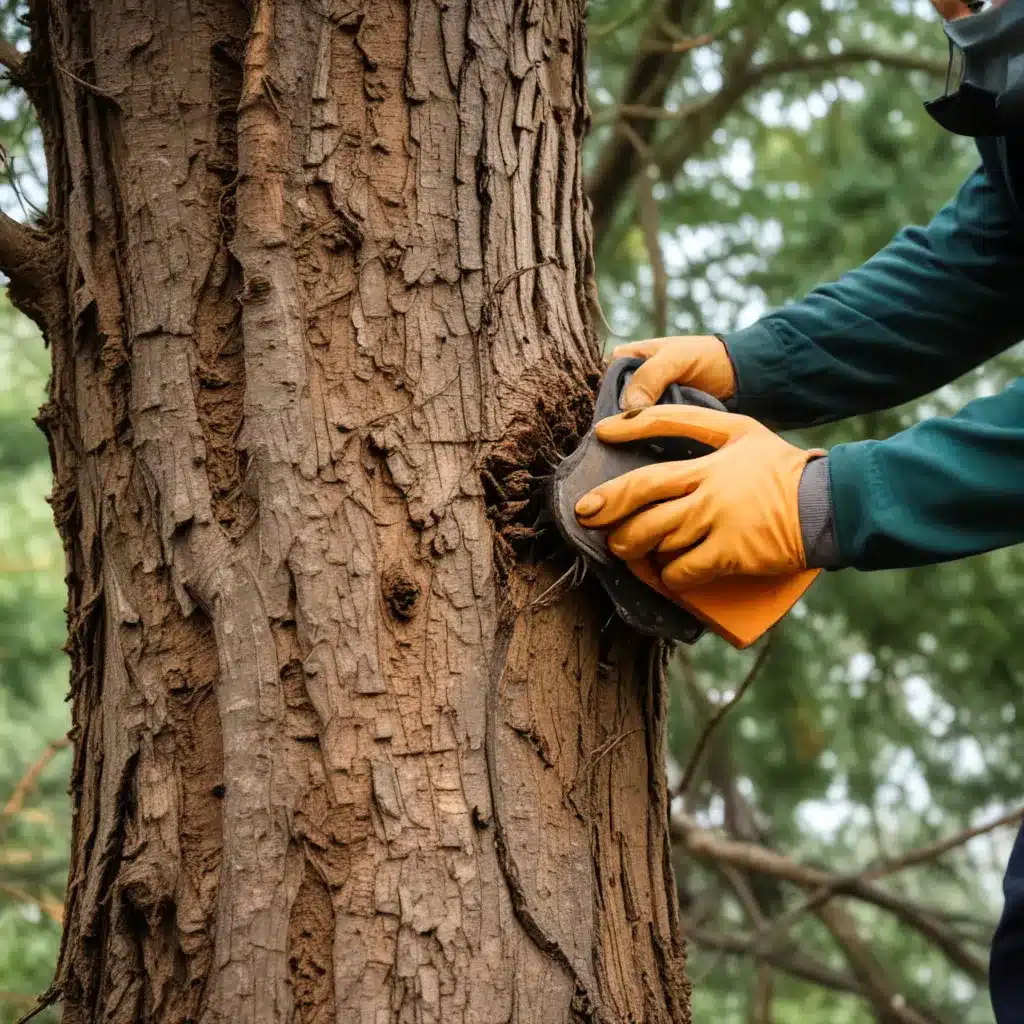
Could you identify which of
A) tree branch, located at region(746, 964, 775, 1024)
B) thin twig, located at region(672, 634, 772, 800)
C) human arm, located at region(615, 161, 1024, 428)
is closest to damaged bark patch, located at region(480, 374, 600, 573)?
human arm, located at region(615, 161, 1024, 428)

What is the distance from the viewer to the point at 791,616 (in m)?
4.40

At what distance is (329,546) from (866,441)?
775 millimetres

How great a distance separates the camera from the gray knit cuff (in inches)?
60.4

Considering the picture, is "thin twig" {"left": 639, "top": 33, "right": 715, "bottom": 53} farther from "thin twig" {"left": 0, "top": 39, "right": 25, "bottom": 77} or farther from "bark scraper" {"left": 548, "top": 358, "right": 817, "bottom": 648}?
"thin twig" {"left": 0, "top": 39, "right": 25, "bottom": 77}

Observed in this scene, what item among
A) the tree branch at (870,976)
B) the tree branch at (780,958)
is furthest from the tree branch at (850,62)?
the tree branch at (780,958)

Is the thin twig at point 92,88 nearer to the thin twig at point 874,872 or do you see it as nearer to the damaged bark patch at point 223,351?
the damaged bark patch at point 223,351

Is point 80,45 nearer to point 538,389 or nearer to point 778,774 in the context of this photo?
point 538,389

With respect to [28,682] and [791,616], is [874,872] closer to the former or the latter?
[791,616]

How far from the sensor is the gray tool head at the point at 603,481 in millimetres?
1494

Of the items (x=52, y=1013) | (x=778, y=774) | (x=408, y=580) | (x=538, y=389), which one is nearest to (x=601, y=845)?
(x=408, y=580)

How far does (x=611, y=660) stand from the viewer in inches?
60.4

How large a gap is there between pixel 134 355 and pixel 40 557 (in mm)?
3838

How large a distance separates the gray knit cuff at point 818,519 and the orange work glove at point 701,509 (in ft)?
Result: 0.04

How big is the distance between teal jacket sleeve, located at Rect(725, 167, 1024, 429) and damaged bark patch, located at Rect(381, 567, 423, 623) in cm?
92
